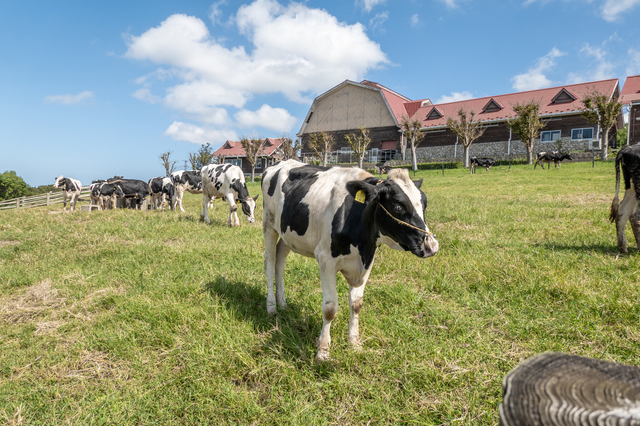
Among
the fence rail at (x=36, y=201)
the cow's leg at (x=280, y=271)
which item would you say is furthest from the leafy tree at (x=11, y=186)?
the cow's leg at (x=280, y=271)

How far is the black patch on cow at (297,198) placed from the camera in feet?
10.9

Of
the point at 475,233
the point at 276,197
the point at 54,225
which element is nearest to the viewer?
the point at 276,197

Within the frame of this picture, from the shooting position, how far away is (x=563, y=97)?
103 feet

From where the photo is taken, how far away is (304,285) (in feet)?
14.8

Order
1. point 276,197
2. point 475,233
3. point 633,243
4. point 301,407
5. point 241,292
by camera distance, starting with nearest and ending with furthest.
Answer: point 301,407 < point 276,197 < point 241,292 < point 633,243 < point 475,233

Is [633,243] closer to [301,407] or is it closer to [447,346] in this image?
[447,346]

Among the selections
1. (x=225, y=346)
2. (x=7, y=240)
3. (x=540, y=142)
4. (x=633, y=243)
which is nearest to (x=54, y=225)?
(x=7, y=240)

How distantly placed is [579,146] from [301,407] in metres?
37.1

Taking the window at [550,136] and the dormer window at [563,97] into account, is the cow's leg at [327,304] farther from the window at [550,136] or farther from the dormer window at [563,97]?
the dormer window at [563,97]

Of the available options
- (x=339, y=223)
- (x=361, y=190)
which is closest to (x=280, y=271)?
(x=339, y=223)

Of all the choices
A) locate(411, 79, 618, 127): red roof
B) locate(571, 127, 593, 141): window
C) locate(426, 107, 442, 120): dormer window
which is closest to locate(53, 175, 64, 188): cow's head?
locate(411, 79, 618, 127): red roof

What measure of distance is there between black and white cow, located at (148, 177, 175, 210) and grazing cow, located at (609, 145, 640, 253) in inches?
660

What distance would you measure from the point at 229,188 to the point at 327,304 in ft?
28.6

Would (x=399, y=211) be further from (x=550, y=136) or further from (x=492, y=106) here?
(x=492, y=106)
